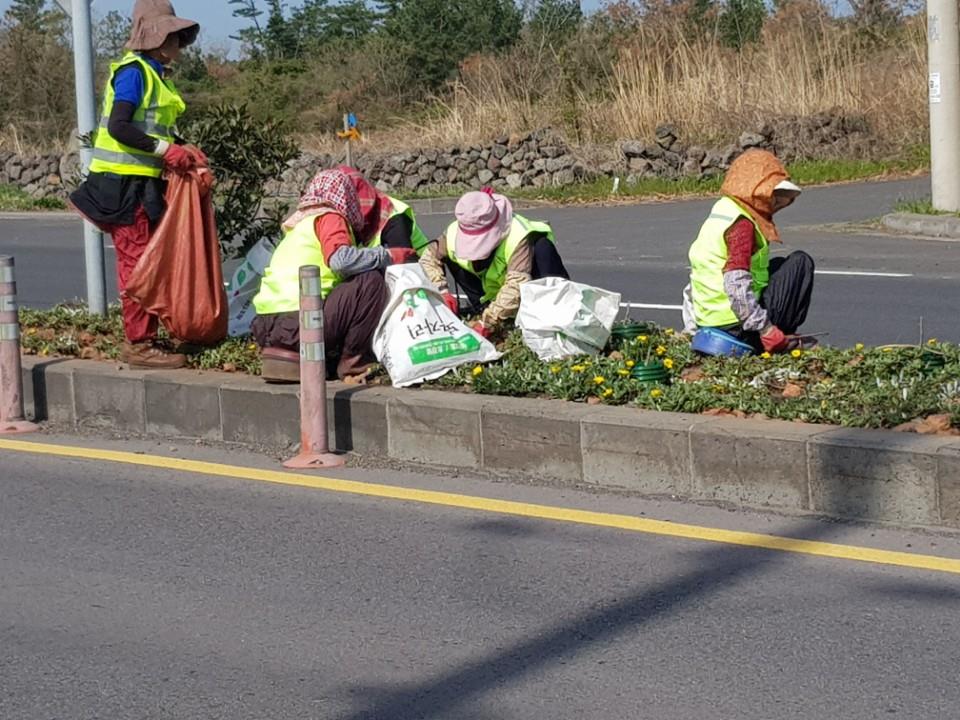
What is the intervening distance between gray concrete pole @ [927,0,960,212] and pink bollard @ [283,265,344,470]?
11.6 metres

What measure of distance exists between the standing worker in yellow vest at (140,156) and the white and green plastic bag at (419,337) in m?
1.42

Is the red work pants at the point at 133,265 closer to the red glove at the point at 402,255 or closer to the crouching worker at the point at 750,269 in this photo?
the red glove at the point at 402,255

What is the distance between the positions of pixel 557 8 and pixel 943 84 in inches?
1162

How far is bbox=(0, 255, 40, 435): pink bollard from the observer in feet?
26.8

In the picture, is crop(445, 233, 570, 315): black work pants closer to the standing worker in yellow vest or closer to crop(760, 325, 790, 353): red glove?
crop(760, 325, 790, 353): red glove

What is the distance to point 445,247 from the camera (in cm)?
874

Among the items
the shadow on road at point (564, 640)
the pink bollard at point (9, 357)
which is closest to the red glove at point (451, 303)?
the pink bollard at point (9, 357)

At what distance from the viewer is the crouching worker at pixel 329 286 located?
7891 millimetres

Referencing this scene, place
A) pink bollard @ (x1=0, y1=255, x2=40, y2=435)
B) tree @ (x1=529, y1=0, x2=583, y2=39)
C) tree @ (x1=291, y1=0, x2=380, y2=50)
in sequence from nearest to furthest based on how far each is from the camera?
pink bollard @ (x1=0, y1=255, x2=40, y2=435) → tree @ (x1=529, y1=0, x2=583, y2=39) → tree @ (x1=291, y1=0, x2=380, y2=50)

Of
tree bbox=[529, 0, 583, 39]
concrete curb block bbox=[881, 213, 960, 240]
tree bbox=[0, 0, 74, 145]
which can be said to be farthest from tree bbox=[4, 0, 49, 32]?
concrete curb block bbox=[881, 213, 960, 240]

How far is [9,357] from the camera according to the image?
323 inches

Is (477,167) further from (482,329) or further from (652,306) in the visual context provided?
(482,329)

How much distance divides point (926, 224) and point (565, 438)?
11278 millimetres

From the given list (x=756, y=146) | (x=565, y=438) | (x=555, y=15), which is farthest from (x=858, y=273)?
(x=555, y=15)
